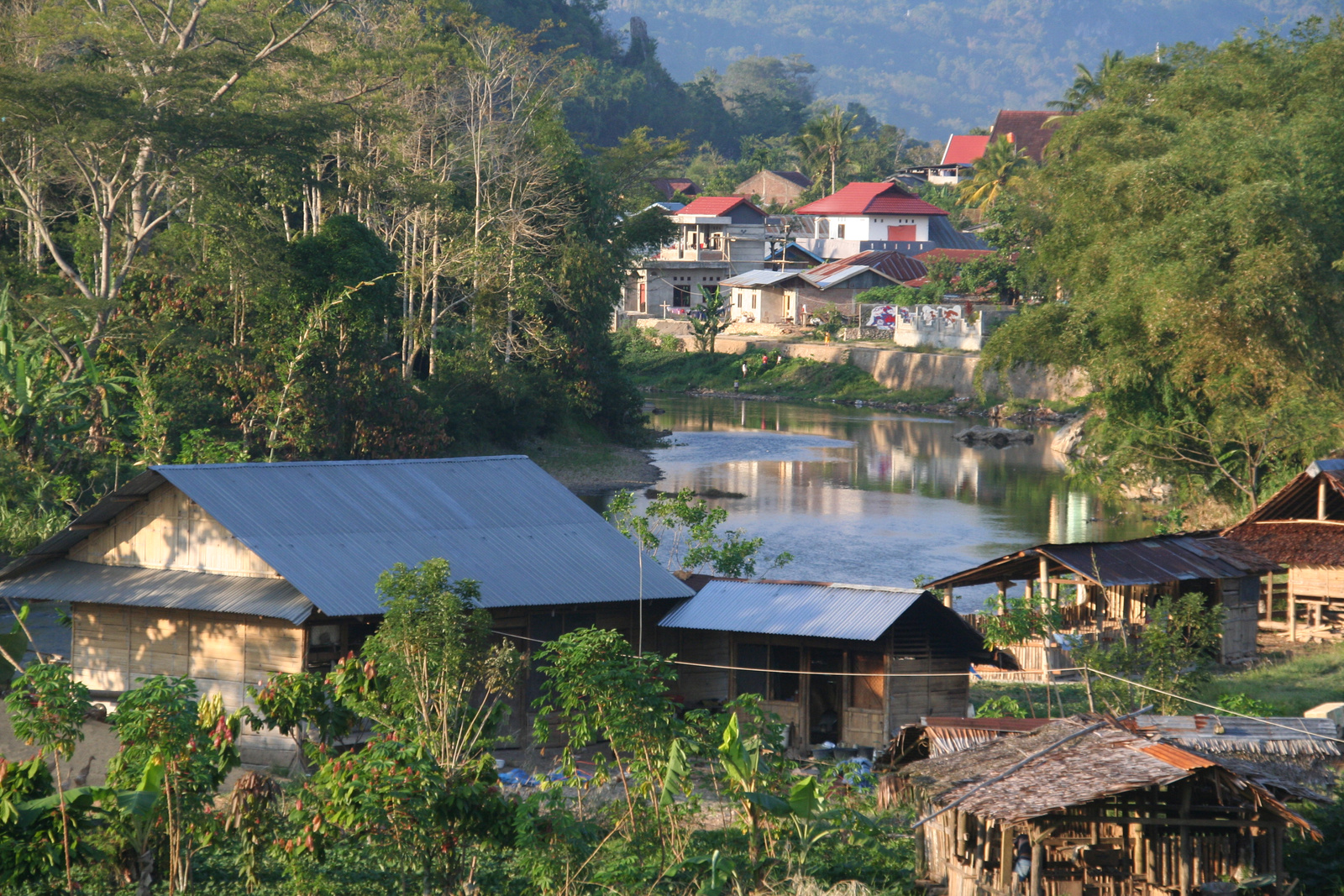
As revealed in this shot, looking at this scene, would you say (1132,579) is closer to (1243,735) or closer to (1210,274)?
(1243,735)

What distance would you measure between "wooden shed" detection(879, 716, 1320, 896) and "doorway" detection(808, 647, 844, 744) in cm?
529

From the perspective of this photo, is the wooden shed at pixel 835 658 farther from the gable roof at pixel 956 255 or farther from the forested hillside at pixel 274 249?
the gable roof at pixel 956 255

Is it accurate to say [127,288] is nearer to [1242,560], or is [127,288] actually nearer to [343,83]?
[343,83]

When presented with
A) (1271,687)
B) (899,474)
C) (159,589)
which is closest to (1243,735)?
(1271,687)

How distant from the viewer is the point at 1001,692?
2012 cm

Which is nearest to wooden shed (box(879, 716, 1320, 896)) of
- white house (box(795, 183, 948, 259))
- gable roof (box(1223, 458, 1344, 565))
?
gable roof (box(1223, 458, 1344, 565))

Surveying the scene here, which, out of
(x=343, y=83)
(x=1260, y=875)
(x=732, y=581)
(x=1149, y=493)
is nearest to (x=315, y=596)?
(x=732, y=581)

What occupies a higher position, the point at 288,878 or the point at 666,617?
the point at 666,617

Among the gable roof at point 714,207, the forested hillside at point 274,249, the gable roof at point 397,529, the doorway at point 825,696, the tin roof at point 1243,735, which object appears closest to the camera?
the tin roof at point 1243,735

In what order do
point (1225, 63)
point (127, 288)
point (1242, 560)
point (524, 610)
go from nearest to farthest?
point (524, 610) < point (1242, 560) < point (127, 288) < point (1225, 63)

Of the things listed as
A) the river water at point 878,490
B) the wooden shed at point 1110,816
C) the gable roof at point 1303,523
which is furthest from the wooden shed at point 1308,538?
the wooden shed at point 1110,816

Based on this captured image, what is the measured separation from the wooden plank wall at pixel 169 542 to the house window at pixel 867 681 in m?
6.67

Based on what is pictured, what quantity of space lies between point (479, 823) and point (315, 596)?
4631mm

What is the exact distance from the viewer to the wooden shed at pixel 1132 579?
20.6 m
